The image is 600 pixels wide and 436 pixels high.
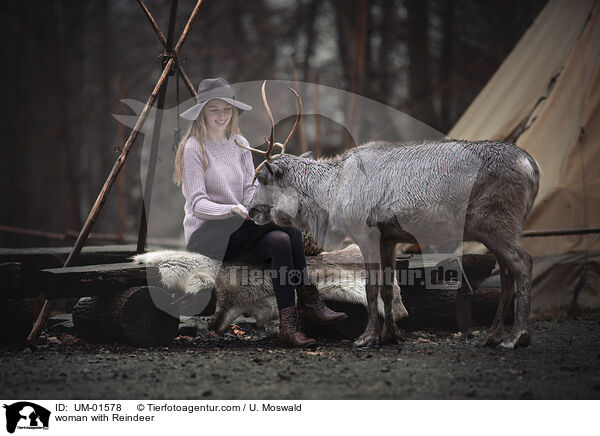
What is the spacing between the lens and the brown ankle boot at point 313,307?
4.43m

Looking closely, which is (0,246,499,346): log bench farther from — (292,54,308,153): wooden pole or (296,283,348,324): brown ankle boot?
(292,54,308,153): wooden pole

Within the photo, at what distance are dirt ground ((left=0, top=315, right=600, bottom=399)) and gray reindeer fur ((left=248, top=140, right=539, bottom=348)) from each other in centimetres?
35

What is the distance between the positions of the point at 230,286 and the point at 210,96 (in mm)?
1424

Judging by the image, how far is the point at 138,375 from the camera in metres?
3.53

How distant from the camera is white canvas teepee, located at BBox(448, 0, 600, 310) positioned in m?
5.95

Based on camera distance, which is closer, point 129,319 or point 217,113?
point 129,319

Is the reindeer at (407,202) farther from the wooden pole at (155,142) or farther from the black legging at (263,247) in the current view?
the wooden pole at (155,142)

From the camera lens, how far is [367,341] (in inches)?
168

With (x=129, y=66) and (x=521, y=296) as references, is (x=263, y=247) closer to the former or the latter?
(x=521, y=296)

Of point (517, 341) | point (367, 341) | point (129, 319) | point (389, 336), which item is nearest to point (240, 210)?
point (129, 319)

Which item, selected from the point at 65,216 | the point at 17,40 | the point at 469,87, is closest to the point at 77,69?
the point at 17,40

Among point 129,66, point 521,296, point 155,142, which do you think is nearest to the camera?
point 521,296
